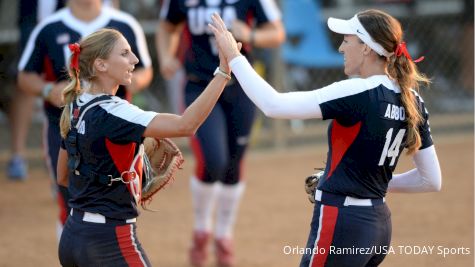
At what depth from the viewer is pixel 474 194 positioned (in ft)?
26.5

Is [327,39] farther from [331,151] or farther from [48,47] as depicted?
[331,151]

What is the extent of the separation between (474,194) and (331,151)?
4510 mm

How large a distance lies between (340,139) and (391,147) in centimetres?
21

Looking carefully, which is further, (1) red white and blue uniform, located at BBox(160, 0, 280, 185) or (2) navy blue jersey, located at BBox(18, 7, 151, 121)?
(1) red white and blue uniform, located at BBox(160, 0, 280, 185)

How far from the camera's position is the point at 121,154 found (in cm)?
385

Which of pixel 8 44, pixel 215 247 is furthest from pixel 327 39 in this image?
pixel 215 247

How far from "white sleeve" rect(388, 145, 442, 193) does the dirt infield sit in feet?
6.00

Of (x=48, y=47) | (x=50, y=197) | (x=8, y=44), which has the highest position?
(x=48, y=47)

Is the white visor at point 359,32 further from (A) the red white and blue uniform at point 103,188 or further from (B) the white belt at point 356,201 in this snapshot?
(A) the red white and blue uniform at point 103,188

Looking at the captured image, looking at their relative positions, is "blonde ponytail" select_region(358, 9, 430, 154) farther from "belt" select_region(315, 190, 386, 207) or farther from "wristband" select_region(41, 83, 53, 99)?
"wristband" select_region(41, 83, 53, 99)

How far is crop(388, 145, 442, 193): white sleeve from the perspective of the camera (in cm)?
405

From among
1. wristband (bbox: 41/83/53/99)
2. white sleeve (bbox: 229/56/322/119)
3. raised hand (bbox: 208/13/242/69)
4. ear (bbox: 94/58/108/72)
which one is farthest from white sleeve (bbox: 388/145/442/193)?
wristband (bbox: 41/83/53/99)

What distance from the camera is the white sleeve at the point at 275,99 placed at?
3721mm

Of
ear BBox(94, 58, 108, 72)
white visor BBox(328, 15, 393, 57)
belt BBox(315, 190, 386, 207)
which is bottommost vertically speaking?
belt BBox(315, 190, 386, 207)
